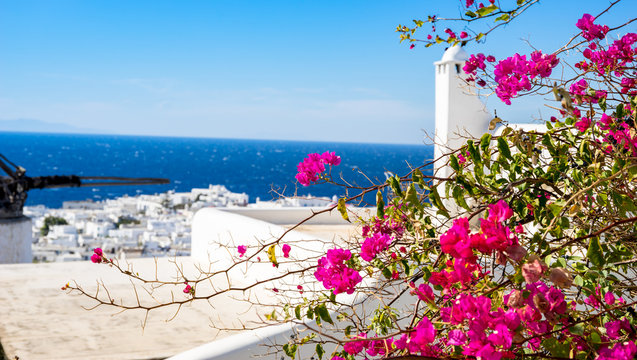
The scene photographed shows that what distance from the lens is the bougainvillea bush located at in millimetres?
1030

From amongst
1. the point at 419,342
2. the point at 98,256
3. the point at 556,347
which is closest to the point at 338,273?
the point at 419,342

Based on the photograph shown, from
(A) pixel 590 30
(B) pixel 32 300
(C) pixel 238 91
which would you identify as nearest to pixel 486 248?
(A) pixel 590 30

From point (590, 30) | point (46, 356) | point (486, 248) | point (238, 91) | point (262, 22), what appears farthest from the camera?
point (238, 91)

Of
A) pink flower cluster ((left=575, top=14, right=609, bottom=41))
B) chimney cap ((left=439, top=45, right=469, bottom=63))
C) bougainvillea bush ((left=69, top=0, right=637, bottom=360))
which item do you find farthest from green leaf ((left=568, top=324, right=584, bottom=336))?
chimney cap ((left=439, top=45, right=469, bottom=63))

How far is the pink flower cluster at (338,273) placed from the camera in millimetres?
1495

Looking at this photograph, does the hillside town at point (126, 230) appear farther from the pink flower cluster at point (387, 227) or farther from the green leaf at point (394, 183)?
the green leaf at point (394, 183)

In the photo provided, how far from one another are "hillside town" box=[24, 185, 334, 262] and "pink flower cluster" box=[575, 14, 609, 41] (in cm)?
900

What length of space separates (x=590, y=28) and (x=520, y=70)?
1.10 feet

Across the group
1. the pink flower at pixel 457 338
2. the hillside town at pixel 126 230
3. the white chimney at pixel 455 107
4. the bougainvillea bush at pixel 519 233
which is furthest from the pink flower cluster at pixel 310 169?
the hillside town at pixel 126 230

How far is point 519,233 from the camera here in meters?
1.24

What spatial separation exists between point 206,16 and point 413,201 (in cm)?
6366

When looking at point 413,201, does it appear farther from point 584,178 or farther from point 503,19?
point 503,19

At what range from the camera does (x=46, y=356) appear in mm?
3520

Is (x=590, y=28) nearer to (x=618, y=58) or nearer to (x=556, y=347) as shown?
(x=618, y=58)
